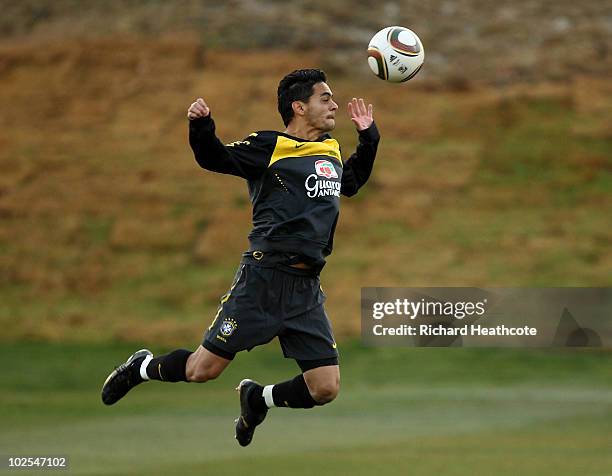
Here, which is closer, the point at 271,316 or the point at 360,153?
the point at 271,316

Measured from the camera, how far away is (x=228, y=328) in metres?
8.20

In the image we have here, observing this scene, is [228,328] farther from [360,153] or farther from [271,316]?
[360,153]

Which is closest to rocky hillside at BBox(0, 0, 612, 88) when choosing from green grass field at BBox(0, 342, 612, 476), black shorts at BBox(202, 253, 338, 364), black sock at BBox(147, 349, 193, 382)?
green grass field at BBox(0, 342, 612, 476)

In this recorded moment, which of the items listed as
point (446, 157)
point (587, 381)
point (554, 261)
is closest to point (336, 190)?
point (587, 381)

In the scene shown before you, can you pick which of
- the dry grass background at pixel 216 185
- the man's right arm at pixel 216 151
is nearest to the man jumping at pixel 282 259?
the man's right arm at pixel 216 151

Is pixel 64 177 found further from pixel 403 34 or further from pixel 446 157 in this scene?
pixel 403 34

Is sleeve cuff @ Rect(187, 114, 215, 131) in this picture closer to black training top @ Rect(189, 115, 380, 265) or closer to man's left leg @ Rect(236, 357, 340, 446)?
black training top @ Rect(189, 115, 380, 265)

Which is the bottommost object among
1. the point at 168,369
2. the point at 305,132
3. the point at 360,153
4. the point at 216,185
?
the point at 168,369

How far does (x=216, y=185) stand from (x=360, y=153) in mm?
16784

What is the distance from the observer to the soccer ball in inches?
346

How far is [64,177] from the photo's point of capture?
2636 cm

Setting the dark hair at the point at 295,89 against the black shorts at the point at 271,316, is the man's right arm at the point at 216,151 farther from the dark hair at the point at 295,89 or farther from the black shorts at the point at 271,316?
the black shorts at the point at 271,316

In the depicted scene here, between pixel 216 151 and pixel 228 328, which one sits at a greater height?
pixel 216 151

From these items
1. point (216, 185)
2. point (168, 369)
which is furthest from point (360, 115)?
point (216, 185)
